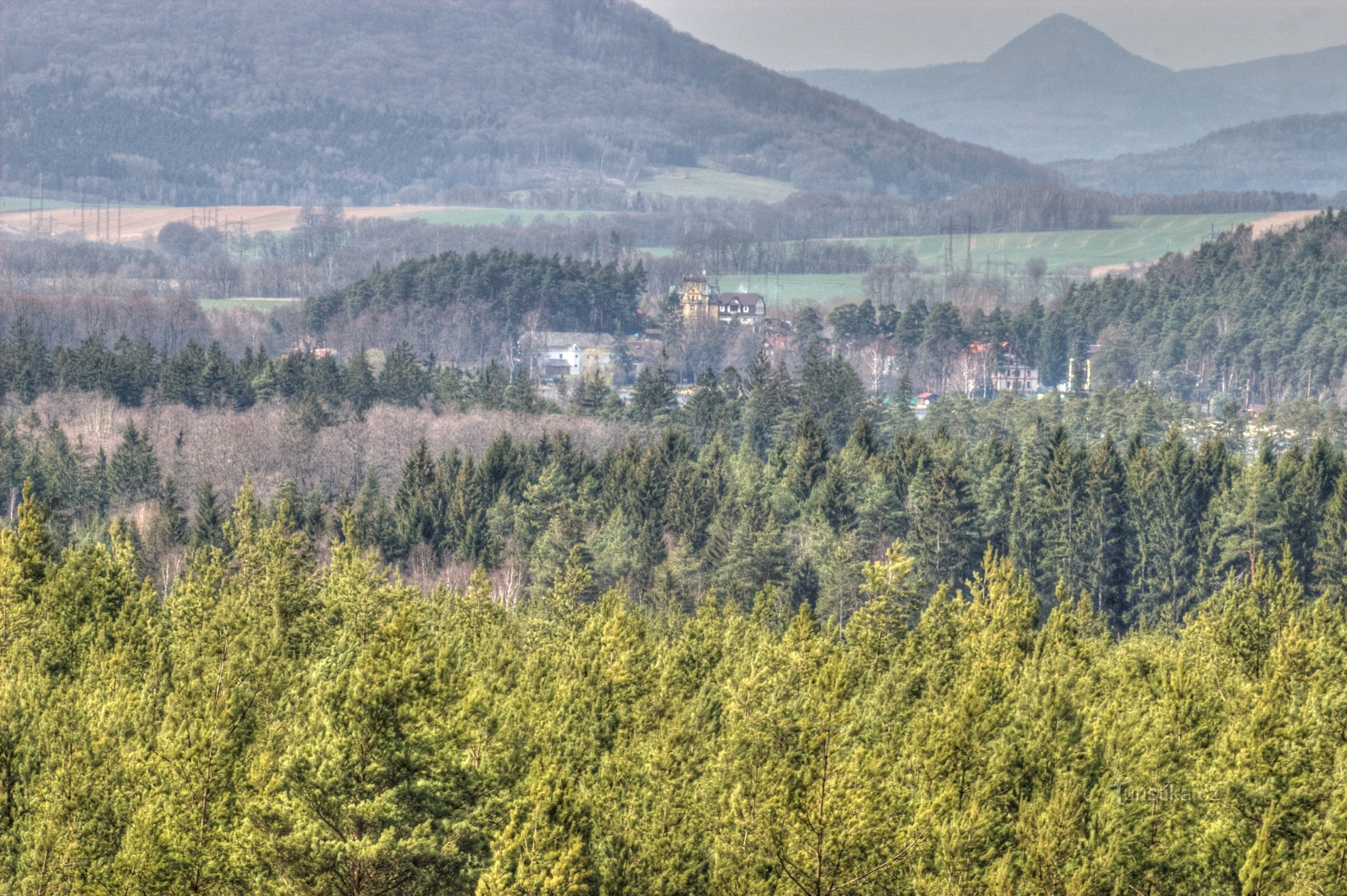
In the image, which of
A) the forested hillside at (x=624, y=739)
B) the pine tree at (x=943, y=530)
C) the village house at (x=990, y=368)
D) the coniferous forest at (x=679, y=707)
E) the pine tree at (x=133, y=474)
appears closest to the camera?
the forested hillside at (x=624, y=739)

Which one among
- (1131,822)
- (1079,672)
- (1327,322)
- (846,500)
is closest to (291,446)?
(846,500)

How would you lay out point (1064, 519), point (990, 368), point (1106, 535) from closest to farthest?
point (1106, 535)
point (1064, 519)
point (990, 368)

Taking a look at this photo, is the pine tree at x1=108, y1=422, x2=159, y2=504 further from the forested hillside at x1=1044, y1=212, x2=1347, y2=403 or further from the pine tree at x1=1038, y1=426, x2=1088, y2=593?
the forested hillside at x1=1044, y1=212, x2=1347, y2=403

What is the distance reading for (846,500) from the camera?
94.2 metres

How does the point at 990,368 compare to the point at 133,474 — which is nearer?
the point at 133,474

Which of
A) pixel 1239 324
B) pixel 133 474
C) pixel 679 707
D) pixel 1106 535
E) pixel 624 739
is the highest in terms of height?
pixel 1239 324

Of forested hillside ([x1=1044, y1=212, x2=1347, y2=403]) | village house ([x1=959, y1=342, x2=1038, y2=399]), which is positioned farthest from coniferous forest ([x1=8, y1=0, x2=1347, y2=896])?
village house ([x1=959, y1=342, x2=1038, y2=399])

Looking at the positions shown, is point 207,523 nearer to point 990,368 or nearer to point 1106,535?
point 1106,535

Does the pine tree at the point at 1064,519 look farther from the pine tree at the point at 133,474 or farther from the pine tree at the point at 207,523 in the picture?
the pine tree at the point at 133,474

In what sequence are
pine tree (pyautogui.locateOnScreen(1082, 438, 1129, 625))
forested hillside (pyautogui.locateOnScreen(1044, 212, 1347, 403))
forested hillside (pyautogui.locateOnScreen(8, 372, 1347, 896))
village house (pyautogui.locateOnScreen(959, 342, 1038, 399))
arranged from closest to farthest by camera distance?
1. forested hillside (pyautogui.locateOnScreen(8, 372, 1347, 896))
2. pine tree (pyautogui.locateOnScreen(1082, 438, 1129, 625))
3. forested hillside (pyautogui.locateOnScreen(1044, 212, 1347, 403))
4. village house (pyautogui.locateOnScreen(959, 342, 1038, 399))

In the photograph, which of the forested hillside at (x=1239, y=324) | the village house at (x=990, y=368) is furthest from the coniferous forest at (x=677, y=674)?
the village house at (x=990, y=368)

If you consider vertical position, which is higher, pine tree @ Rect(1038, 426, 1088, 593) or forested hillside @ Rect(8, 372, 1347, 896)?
forested hillside @ Rect(8, 372, 1347, 896)

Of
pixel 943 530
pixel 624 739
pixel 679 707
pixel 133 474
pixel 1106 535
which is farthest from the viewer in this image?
pixel 133 474

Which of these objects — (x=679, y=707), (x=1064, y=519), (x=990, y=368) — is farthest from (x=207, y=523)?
(x=990, y=368)
